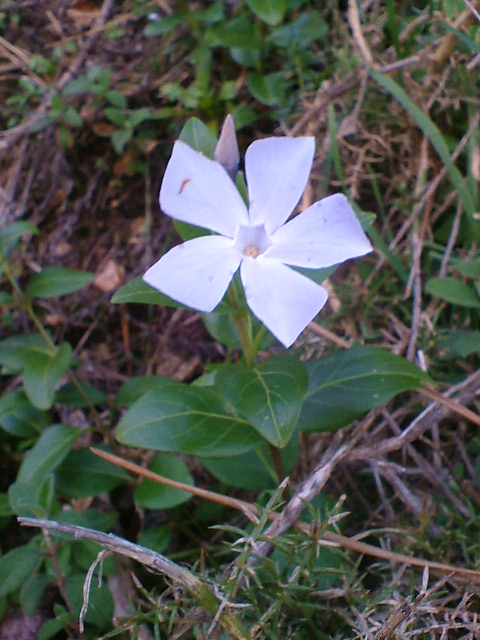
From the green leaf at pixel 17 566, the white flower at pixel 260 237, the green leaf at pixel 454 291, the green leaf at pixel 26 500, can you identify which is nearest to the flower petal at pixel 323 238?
the white flower at pixel 260 237

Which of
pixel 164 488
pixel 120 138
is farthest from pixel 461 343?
pixel 120 138

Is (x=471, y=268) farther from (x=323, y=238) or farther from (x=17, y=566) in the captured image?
(x=17, y=566)

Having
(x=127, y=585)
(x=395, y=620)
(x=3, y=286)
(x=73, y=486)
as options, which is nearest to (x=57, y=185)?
(x=3, y=286)

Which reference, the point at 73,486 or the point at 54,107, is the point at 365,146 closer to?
the point at 54,107

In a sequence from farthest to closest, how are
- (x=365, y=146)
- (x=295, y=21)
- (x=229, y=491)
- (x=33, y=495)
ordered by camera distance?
(x=295, y=21) < (x=365, y=146) < (x=229, y=491) < (x=33, y=495)

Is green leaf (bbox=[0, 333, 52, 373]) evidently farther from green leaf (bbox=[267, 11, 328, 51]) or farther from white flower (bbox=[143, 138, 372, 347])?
green leaf (bbox=[267, 11, 328, 51])

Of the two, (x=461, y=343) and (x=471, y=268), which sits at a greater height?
(x=471, y=268)
